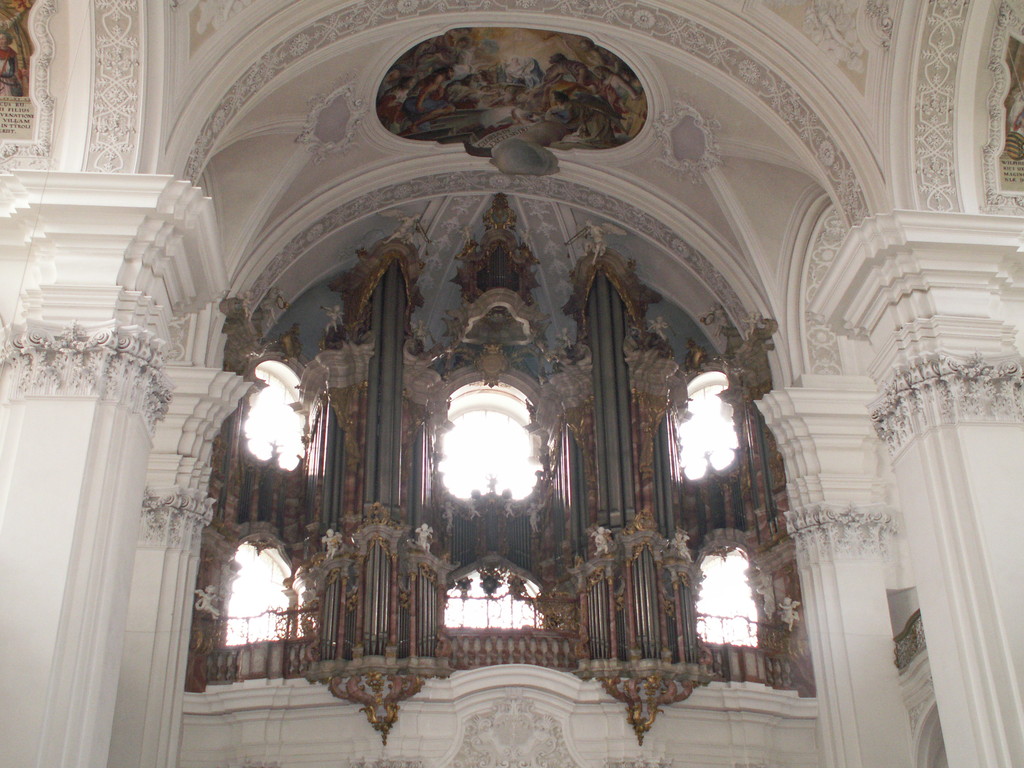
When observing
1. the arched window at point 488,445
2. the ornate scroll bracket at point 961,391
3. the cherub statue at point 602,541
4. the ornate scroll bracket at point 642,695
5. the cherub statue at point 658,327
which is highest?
the cherub statue at point 658,327

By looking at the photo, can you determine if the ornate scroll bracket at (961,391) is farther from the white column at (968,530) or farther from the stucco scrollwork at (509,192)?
the stucco scrollwork at (509,192)

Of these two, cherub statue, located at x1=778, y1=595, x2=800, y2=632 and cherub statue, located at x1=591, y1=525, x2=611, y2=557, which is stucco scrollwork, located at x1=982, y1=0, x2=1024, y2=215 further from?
cherub statue, located at x1=591, y1=525, x2=611, y2=557

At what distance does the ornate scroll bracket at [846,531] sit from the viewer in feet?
40.9

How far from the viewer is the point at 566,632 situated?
12797 millimetres

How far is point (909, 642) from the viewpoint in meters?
11.4

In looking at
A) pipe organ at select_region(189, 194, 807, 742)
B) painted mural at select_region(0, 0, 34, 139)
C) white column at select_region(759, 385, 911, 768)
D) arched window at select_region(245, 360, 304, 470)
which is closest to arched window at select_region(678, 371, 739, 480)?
pipe organ at select_region(189, 194, 807, 742)

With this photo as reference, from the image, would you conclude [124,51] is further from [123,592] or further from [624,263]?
[624,263]

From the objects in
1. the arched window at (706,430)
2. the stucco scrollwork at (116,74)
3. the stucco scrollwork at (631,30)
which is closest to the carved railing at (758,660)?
A: the arched window at (706,430)

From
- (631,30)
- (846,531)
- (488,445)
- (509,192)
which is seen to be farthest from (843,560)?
(509,192)

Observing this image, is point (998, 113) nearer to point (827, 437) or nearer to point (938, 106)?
point (938, 106)

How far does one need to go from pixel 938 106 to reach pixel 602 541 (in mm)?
5720

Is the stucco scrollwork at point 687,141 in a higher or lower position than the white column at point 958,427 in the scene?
higher

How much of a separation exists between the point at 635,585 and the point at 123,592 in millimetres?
6041

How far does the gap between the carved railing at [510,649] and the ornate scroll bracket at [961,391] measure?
511cm
